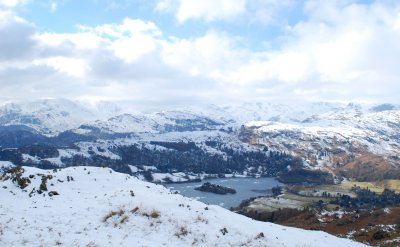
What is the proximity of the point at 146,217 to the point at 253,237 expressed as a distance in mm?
8592

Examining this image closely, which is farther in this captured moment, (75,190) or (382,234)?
(382,234)

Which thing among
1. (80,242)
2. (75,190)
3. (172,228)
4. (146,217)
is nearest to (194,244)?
(172,228)

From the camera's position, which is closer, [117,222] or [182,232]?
[182,232]

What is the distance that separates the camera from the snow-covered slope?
28.8 metres

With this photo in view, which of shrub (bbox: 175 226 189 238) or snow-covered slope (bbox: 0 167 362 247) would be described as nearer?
snow-covered slope (bbox: 0 167 362 247)

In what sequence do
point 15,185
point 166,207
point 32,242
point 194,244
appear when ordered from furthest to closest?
point 15,185, point 166,207, point 194,244, point 32,242

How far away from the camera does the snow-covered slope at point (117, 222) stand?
2880 cm

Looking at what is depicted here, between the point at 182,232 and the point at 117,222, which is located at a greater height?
the point at 117,222

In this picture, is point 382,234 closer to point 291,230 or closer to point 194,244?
point 291,230

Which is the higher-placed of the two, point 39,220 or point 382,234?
point 39,220

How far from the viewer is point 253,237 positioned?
33.0 meters

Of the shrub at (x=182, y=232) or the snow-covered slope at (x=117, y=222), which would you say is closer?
the snow-covered slope at (x=117, y=222)

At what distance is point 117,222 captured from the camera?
3359 cm

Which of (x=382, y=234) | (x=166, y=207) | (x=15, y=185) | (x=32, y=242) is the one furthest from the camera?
(x=382, y=234)
